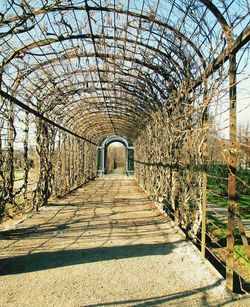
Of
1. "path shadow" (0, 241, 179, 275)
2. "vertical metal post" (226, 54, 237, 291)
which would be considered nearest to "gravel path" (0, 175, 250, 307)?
"path shadow" (0, 241, 179, 275)

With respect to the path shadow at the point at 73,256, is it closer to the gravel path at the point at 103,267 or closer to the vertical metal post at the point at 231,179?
the gravel path at the point at 103,267

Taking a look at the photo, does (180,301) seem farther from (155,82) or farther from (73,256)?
(155,82)

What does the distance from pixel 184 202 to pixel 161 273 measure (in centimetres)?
168

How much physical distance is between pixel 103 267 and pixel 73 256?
533mm

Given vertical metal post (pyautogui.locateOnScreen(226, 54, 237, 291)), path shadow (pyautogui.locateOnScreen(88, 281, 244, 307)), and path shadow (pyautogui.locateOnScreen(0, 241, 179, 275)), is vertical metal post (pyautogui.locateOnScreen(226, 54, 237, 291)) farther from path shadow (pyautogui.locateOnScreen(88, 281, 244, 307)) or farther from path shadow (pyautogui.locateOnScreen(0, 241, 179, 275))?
path shadow (pyautogui.locateOnScreen(0, 241, 179, 275))

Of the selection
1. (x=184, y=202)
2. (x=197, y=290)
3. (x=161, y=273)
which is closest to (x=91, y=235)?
(x=184, y=202)

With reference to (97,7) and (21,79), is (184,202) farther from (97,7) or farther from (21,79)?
(21,79)

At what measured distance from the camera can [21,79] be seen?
21.9ft

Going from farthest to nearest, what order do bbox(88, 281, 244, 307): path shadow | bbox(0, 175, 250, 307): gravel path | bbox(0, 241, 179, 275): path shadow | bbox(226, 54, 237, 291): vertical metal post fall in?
bbox(0, 241, 179, 275): path shadow → bbox(226, 54, 237, 291): vertical metal post → bbox(0, 175, 250, 307): gravel path → bbox(88, 281, 244, 307): path shadow

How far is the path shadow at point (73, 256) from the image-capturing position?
144 inches

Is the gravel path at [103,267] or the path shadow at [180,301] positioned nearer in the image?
the path shadow at [180,301]

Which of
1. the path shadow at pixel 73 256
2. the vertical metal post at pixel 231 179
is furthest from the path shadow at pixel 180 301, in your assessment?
the path shadow at pixel 73 256

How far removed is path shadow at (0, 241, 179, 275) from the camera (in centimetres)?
366

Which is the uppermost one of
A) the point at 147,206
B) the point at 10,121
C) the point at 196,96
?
the point at 196,96
